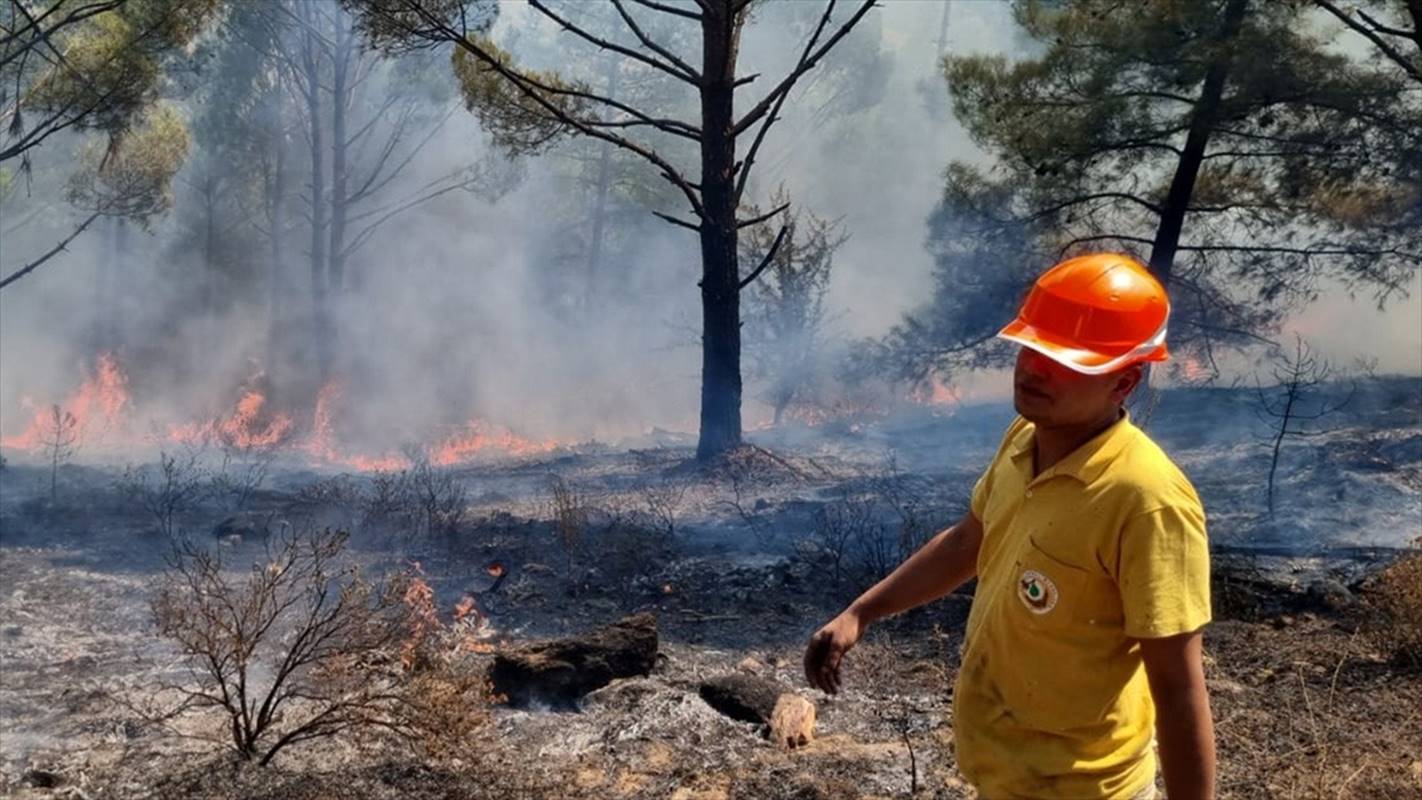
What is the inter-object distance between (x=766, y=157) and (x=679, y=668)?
2771 cm

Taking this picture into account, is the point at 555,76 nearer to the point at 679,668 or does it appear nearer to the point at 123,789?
the point at 679,668

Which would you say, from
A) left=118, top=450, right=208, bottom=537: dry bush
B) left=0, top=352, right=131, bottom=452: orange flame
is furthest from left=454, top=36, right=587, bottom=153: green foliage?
left=0, top=352, right=131, bottom=452: orange flame

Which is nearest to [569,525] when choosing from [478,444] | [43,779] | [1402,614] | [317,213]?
[43,779]

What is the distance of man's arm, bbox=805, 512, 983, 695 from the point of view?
2426 mm

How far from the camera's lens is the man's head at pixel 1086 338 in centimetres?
190

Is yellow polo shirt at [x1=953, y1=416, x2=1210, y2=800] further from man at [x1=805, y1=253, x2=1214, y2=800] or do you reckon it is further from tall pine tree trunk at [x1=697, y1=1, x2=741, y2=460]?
tall pine tree trunk at [x1=697, y1=1, x2=741, y2=460]

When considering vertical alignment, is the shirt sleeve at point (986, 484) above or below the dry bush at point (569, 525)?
above

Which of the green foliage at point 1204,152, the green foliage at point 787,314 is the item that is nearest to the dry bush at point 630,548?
the green foliage at point 1204,152

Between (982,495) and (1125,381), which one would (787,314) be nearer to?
(982,495)

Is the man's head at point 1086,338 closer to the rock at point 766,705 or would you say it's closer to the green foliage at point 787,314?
the rock at point 766,705

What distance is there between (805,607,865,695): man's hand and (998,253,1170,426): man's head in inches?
29.3

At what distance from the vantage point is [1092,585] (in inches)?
74.2

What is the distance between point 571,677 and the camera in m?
4.88

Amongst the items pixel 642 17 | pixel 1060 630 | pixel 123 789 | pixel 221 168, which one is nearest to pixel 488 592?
pixel 123 789
